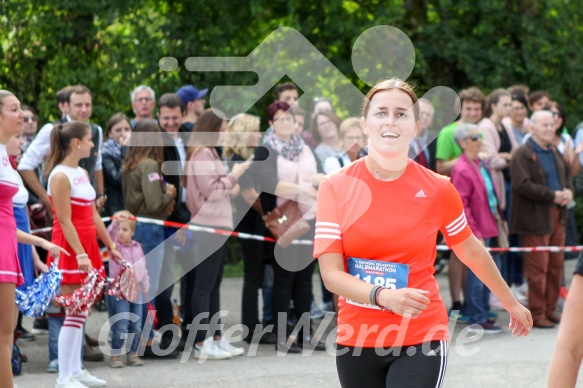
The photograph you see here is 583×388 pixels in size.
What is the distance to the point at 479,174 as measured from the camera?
10461 mm

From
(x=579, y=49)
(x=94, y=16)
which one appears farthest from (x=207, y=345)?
(x=579, y=49)

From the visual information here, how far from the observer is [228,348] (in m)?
8.81

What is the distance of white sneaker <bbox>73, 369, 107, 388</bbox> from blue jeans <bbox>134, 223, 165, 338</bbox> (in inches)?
44.4

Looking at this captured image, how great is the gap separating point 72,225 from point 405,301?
409cm

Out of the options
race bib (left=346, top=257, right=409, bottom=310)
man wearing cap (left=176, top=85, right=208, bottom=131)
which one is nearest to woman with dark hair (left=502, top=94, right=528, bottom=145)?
man wearing cap (left=176, top=85, right=208, bottom=131)

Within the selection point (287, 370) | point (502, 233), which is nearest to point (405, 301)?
point (287, 370)

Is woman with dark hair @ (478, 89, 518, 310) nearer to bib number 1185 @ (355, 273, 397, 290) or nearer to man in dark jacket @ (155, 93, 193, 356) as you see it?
man in dark jacket @ (155, 93, 193, 356)

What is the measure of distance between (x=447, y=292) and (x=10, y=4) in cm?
668

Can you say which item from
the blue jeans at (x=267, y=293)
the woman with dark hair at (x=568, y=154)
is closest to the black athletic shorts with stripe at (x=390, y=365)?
the blue jeans at (x=267, y=293)

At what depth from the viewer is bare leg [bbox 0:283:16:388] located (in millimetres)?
5969

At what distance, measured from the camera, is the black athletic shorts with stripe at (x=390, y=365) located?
4246 mm

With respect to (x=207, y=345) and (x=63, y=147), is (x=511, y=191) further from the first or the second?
(x=63, y=147)

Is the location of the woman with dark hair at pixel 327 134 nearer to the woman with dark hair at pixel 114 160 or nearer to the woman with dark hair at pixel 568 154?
the woman with dark hair at pixel 114 160

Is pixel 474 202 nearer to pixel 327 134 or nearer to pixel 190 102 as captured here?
pixel 327 134
